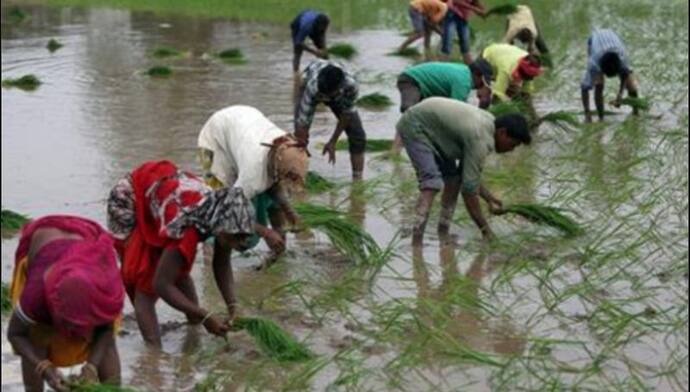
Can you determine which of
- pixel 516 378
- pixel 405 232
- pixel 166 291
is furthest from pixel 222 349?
pixel 405 232

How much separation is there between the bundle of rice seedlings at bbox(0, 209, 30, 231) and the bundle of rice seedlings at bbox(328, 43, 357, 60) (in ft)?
29.9

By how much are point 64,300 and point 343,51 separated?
41.2 ft

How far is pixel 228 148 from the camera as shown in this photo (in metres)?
6.93

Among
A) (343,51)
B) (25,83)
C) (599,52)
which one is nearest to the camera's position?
(599,52)

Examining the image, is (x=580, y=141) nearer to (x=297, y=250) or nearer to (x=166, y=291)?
(x=297, y=250)

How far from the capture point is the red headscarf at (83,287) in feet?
14.4

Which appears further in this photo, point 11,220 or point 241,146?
point 11,220

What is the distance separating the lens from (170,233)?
→ 561 cm

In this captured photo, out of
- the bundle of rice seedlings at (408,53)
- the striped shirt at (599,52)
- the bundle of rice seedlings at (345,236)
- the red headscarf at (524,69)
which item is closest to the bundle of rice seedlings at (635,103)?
the striped shirt at (599,52)

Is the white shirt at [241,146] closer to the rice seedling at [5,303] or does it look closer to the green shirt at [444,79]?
the rice seedling at [5,303]

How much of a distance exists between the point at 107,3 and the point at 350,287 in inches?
764

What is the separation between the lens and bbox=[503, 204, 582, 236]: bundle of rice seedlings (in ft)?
25.2

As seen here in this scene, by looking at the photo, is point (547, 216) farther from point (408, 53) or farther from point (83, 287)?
point (408, 53)

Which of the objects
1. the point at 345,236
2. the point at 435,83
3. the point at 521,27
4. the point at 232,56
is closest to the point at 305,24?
the point at 521,27
